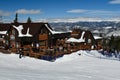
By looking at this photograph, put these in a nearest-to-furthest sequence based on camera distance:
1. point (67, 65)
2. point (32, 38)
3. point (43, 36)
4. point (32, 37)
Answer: point (67, 65), point (32, 37), point (32, 38), point (43, 36)

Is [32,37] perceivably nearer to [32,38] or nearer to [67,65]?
[32,38]

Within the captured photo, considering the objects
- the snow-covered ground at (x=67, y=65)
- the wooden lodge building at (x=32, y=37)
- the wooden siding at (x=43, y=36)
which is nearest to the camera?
the snow-covered ground at (x=67, y=65)

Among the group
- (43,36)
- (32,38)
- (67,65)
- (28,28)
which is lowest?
(67,65)

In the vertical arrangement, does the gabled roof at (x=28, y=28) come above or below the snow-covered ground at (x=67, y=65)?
above

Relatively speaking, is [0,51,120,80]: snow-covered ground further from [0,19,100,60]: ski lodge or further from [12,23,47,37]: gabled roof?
[12,23,47,37]: gabled roof

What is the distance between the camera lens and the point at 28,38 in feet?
156

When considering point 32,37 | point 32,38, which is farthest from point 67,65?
point 32,38

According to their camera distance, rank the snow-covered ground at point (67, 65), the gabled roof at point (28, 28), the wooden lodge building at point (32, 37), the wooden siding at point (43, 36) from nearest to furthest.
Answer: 1. the snow-covered ground at point (67, 65)
2. the wooden lodge building at point (32, 37)
3. the gabled roof at point (28, 28)
4. the wooden siding at point (43, 36)

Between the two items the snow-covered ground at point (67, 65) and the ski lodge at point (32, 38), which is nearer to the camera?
the snow-covered ground at point (67, 65)

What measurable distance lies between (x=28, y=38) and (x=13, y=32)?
125 inches

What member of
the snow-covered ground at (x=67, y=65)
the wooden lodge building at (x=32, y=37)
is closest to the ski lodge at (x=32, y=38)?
the wooden lodge building at (x=32, y=37)

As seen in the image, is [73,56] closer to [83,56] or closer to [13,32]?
[83,56]

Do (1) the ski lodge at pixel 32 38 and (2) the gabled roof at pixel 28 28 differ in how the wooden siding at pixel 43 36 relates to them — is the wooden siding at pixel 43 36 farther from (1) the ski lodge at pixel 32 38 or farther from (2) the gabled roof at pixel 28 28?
(2) the gabled roof at pixel 28 28

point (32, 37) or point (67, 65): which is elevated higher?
point (32, 37)
